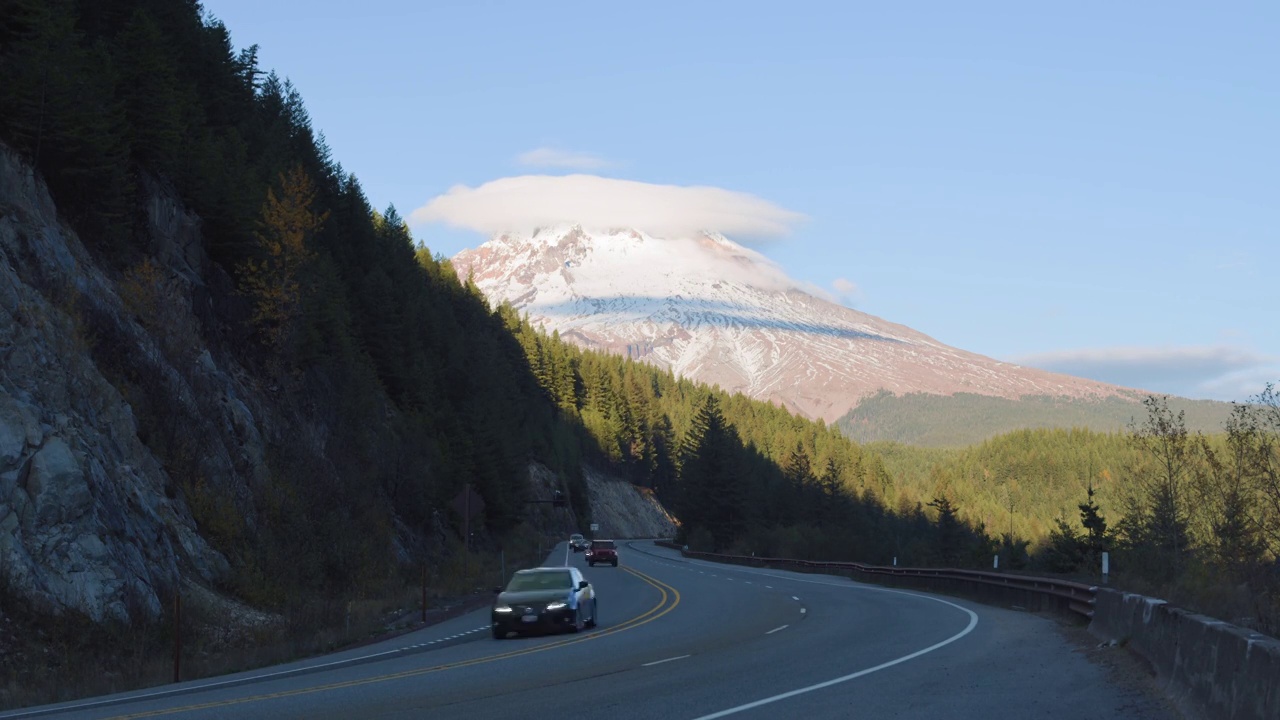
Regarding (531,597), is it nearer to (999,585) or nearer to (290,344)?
(999,585)

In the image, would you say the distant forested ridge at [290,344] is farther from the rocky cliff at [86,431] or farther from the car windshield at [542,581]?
the car windshield at [542,581]

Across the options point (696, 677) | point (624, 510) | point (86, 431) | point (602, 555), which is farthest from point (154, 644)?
point (624, 510)

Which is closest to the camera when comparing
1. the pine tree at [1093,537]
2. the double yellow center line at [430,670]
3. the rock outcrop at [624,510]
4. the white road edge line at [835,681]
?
the white road edge line at [835,681]

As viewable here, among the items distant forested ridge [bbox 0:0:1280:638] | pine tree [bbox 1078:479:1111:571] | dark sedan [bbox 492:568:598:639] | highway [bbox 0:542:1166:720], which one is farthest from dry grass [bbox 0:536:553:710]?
pine tree [bbox 1078:479:1111:571]

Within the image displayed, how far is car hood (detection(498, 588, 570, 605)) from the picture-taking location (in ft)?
79.3

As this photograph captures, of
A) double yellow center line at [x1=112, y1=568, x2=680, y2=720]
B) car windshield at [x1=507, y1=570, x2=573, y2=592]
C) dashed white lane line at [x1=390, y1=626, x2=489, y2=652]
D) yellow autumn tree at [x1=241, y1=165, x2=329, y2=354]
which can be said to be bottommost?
dashed white lane line at [x1=390, y1=626, x2=489, y2=652]

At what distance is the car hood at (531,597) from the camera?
79.3 feet

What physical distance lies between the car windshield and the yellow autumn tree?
20462 millimetres

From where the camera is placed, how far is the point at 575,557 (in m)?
81.8

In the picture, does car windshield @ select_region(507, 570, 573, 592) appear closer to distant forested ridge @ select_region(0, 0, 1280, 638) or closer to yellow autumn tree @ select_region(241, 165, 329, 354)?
distant forested ridge @ select_region(0, 0, 1280, 638)

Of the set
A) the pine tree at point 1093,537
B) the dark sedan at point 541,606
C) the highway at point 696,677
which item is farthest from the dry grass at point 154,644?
the pine tree at point 1093,537

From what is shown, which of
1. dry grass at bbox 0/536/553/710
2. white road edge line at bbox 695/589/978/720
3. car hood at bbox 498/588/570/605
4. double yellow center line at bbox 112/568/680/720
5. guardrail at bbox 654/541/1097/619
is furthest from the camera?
guardrail at bbox 654/541/1097/619

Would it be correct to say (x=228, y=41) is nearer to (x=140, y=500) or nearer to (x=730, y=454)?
(x=140, y=500)

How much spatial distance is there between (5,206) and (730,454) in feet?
282
